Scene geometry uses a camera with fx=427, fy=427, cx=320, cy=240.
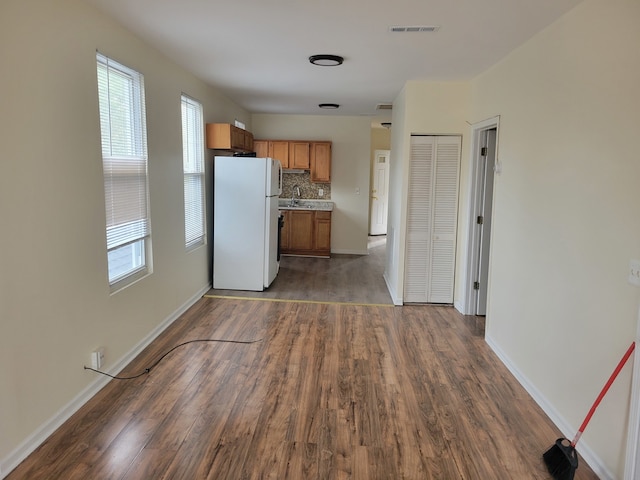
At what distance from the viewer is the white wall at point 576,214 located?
2074 millimetres

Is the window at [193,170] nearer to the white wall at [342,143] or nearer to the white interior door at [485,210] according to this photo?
the white wall at [342,143]

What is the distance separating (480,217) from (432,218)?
0.56 m

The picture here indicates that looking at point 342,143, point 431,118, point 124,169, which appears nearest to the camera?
point 124,169

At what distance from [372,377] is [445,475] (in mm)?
1100

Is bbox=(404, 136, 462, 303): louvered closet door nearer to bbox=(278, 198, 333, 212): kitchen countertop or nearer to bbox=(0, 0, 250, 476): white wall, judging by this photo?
bbox=(278, 198, 333, 212): kitchen countertop

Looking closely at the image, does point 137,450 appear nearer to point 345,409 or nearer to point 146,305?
point 345,409

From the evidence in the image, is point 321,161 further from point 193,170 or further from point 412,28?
point 412,28

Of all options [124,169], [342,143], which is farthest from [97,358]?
[342,143]

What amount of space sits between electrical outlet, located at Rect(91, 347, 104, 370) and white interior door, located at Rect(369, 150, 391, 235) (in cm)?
826

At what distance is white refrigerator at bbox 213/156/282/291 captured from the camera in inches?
207

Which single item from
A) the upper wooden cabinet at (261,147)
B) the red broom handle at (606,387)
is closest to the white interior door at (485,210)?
the red broom handle at (606,387)

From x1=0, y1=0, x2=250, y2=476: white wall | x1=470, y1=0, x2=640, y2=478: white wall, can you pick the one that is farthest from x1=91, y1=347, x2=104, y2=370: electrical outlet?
x1=470, y1=0, x2=640, y2=478: white wall

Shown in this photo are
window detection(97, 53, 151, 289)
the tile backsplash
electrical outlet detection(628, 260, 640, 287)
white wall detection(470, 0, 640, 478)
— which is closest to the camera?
electrical outlet detection(628, 260, 640, 287)

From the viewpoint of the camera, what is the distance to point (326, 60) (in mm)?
3748
